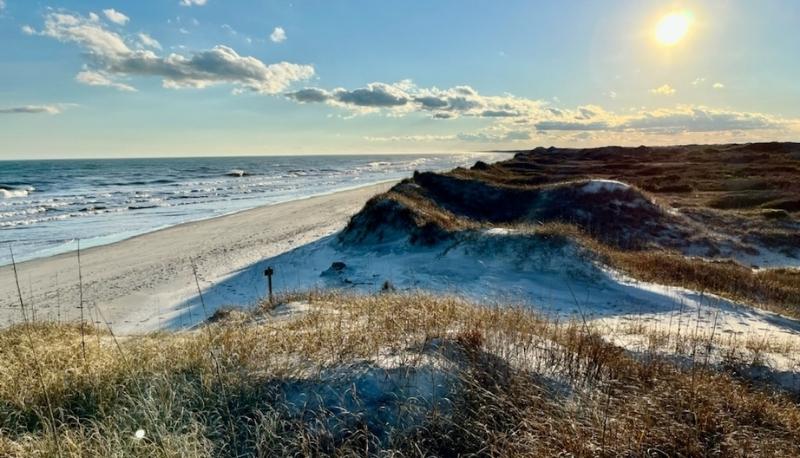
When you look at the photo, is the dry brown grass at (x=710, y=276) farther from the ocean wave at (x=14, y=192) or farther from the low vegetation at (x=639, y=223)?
the ocean wave at (x=14, y=192)

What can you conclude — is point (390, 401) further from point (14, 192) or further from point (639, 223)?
point (14, 192)

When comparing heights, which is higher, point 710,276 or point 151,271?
point 710,276

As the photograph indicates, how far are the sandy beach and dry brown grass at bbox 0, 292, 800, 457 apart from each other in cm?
528

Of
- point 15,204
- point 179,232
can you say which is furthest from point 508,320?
point 15,204

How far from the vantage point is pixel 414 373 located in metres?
5.07

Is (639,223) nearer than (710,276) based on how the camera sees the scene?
No

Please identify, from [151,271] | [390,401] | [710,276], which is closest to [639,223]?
[710,276]

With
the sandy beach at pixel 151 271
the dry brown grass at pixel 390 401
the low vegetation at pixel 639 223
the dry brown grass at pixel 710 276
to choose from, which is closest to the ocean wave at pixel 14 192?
the sandy beach at pixel 151 271

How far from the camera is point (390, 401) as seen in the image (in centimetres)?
474

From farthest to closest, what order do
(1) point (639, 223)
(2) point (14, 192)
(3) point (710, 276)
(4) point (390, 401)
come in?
1. (2) point (14, 192)
2. (1) point (639, 223)
3. (3) point (710, 276)
4. (4) point (390, 401)

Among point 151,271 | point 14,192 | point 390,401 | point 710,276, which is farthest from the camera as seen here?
point 14,192

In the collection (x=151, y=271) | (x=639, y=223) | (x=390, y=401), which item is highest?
(x=390, y=401)

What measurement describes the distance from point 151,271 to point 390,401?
56.9 feet

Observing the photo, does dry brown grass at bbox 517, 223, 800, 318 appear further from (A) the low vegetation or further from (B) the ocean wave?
(B) the ocean wave
